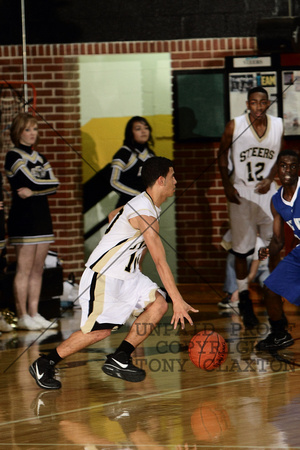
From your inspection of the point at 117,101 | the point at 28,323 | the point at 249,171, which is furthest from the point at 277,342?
the point at 117,101

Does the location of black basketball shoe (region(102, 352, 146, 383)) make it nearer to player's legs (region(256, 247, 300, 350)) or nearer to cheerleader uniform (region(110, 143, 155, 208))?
player's legs (region(256, 247, 300, 350))

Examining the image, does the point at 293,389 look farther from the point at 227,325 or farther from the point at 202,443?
the point at 227,325

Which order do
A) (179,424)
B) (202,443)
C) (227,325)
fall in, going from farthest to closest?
1. (227,325)
2. (179,424)
3. (202,443)

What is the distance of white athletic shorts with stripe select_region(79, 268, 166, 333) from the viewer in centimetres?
473

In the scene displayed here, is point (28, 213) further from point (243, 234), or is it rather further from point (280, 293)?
point (280, 293)

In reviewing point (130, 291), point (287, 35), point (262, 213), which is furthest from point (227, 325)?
point (287, 35)

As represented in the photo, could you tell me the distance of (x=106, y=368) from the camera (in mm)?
4809

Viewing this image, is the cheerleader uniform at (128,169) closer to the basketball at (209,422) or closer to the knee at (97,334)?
the knee at (97,334)

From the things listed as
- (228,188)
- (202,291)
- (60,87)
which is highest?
(60,87)

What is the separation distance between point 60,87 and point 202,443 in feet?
19.6

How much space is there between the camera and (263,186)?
6996 millimetres

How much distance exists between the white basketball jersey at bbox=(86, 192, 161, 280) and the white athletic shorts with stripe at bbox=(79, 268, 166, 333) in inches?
1.9

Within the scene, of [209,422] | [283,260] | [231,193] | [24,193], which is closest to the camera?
[209,422]

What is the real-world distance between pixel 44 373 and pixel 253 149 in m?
3.10
